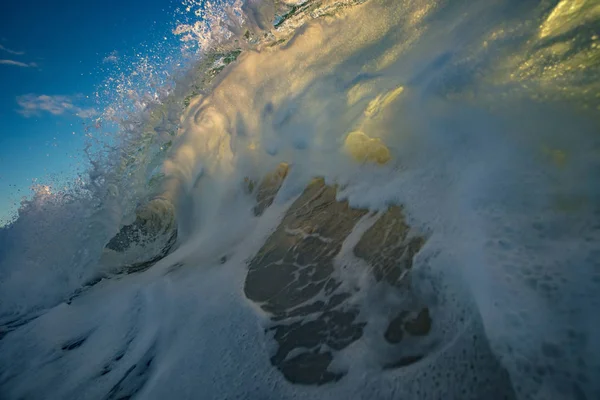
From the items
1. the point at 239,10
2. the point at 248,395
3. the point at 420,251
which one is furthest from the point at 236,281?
the point at 239,10

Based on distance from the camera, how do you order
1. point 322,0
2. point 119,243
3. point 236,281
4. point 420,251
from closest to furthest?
1. point 420,251
2. point 236,281
3. point 322,0
4. point 119,243

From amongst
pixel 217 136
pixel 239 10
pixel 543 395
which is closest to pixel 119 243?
pixel 217 136

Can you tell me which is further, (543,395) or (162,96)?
(162,96)

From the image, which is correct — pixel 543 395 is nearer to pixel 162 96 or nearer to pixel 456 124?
pixel 456 124

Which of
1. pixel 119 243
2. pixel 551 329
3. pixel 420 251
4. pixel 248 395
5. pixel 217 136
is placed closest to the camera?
pixel 551 329

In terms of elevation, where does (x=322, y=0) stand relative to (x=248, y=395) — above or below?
above

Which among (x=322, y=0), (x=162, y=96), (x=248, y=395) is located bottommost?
(x=248, y=395)
